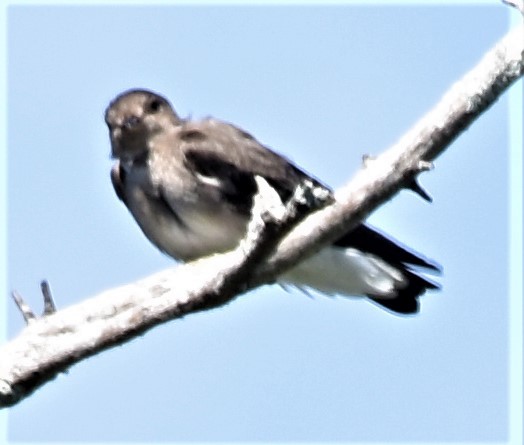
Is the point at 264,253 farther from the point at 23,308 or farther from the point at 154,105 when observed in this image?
the point at 154,105

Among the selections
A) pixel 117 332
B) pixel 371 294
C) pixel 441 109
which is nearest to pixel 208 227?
pixel 371 294

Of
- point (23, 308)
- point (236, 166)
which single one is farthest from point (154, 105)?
point (23, 308)

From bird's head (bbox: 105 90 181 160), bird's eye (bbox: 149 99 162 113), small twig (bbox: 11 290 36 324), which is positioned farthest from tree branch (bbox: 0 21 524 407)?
bird's eye (bbox: 149 99 162 113)

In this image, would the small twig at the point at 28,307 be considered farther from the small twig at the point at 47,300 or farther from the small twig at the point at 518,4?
the small twig at the point at 518,4

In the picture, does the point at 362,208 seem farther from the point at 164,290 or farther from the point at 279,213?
the point at 164,290

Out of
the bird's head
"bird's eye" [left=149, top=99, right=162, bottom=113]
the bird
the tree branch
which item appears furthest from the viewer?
"bird's eye" [left=149, top=99, right=162, bottom=113]

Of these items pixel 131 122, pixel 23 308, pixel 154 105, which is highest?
pixel 154 105

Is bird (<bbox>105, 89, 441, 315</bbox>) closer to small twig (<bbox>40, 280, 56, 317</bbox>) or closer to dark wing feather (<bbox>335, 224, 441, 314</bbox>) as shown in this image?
dark wing feather (<bbox>335, 224, 441, 314</bbox>)
